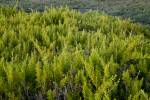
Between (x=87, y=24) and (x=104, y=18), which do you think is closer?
(x=87, y=24)

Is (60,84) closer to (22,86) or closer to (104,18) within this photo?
(22,86)

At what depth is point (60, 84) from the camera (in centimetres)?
166

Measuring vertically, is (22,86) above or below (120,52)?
below

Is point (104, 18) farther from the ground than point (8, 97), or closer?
farther from the ground

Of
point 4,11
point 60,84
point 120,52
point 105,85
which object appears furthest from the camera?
point 4,11

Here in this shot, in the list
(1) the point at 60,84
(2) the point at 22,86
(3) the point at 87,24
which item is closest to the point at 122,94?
(1) the point at 60,84

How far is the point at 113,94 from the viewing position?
1.49 meters

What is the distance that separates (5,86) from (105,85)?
1024mm

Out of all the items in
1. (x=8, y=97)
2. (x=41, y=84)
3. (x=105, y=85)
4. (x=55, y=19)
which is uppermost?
(x=55, y=19)

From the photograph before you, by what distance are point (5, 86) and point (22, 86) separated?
176 mm

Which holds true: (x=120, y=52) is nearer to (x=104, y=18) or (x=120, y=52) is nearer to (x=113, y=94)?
(x=113, y=94)

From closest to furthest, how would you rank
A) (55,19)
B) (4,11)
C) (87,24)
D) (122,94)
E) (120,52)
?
(122,94) → (120,52) → (87,24) → (55,19) → (4,11)

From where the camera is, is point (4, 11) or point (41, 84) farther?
point (4, 11)

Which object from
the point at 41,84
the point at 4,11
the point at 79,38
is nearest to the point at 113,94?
the point at 41,84
